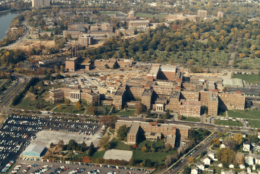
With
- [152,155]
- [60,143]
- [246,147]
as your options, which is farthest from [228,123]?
[60,143]

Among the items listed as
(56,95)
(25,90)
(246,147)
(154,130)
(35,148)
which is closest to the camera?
(35,148)

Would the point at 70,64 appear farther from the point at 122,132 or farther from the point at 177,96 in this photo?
the point at 122,132

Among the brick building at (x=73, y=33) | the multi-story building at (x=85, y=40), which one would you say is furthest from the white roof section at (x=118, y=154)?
the brick building at (x=73, y=33)

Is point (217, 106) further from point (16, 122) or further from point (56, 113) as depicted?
point (16, 122)

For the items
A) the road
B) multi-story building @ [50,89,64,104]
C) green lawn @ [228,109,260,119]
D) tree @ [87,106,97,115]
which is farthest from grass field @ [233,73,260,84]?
the road

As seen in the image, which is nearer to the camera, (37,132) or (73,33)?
(37,132)
